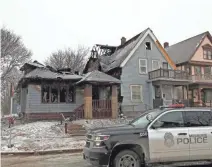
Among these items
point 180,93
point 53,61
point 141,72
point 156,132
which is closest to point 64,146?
point 156,132

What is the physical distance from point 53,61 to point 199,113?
1899 inches

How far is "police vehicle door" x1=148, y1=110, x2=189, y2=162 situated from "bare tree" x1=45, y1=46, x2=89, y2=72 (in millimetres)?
45844

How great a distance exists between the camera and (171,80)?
26047 millimetres

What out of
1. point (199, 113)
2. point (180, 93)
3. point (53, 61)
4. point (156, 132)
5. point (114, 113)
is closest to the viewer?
point (156, 132)

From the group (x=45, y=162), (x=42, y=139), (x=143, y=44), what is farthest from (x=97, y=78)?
(x=45, y=162)

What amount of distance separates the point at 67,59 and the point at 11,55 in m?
17.5

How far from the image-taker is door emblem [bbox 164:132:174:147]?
6.75 meters

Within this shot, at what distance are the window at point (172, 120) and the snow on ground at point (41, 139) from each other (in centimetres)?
624

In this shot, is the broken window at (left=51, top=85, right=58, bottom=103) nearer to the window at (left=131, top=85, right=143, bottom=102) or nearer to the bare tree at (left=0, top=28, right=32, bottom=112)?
the window at (left=131, top=85, right=143, bottom=102)

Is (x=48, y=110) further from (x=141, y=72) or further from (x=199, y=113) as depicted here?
(x=199, y=113)

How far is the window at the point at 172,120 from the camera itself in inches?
275

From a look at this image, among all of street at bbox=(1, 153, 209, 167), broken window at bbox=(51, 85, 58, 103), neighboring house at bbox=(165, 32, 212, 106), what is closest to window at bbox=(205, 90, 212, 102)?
neighboring house at bbox=(165, 32, 212, 106)

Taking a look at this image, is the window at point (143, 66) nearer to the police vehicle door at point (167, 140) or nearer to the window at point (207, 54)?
the window at point (207, 54)

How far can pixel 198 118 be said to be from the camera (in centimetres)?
730
